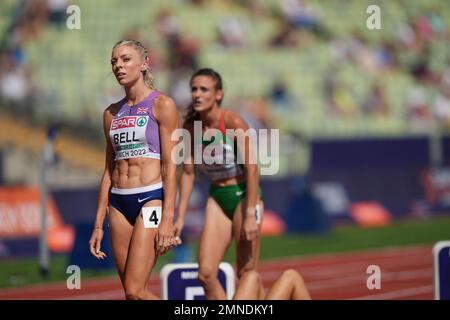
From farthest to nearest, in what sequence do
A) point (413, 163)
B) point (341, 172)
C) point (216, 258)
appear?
point (413, 163) < point (341, 172) < point (216, 258)

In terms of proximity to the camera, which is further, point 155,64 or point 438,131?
point 438,131

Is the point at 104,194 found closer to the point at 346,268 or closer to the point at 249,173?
the point at 249,173

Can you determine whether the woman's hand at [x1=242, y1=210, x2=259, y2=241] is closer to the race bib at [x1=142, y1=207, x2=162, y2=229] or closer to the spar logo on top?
the race bib at [x1=142, y1=207, x2=162, y2=229]

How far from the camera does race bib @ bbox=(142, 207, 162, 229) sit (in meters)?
6.90

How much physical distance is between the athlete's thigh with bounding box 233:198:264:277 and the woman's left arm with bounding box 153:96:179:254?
6.01 ft

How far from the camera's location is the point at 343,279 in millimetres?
14609

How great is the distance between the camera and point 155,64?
25.9 m

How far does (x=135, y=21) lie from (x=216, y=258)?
18.9 meters

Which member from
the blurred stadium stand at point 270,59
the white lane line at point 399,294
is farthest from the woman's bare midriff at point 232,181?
the blurred stadium stand at point 270,59

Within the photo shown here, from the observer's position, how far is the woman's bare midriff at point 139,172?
22.8 ft

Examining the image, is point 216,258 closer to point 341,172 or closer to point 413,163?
point 341,172

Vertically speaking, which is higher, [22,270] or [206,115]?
[206,115]

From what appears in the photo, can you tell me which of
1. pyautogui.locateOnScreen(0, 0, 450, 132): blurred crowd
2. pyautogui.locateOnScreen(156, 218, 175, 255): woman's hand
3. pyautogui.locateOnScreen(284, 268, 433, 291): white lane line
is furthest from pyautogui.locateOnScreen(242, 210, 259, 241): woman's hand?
pyautogui.locateOnScreen(0, 0, 450, 132): blurred crowd
